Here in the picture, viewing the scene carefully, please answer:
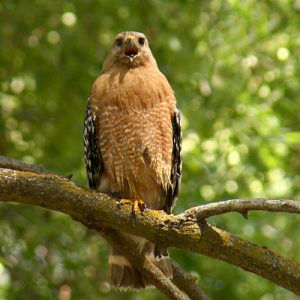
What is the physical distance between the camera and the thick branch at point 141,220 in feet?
12.3

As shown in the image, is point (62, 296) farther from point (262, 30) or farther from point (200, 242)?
point (200, 242)

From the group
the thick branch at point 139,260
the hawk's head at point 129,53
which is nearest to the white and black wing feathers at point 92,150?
the hawk's head at point 129,53

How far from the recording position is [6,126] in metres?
8.20

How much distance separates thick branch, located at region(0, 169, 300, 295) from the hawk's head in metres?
2.13

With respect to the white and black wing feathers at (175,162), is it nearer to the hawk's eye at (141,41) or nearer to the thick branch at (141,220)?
the hawk's eye at (141,41)

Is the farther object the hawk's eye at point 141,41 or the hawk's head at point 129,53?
A: the hawk's eye at point 141,41

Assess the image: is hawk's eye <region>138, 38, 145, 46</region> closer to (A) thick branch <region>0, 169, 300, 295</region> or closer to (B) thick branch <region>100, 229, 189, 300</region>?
(B) thick branch <region>100, 229, 189, 300</region>

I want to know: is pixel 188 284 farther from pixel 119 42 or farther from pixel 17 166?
pixel 119 42

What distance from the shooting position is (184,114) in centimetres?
769

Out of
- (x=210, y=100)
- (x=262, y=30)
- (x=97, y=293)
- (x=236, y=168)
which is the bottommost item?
(x=97, y=293)

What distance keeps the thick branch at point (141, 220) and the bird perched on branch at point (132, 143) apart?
132cm

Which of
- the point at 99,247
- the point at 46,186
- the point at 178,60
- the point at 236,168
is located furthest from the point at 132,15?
the point at 46,186

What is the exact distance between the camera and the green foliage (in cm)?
739

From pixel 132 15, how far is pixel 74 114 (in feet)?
3.86
